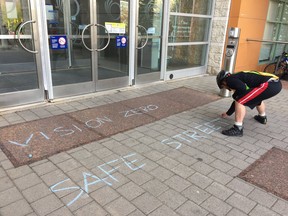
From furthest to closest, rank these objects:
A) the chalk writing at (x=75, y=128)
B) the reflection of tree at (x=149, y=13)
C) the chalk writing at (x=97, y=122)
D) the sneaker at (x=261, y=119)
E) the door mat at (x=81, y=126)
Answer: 1. the reflection of tree at (x=149, y=13)
2. the sneaker at (x=261, y=119)
3. the chalk writing at (x=97, y=122)
4. the chalk writing at (x=75, y=128)
5. the door mat at (x=81, y=126)

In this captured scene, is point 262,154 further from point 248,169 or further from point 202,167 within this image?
point 202,167

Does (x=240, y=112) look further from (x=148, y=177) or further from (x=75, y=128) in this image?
(x=75, y=128)

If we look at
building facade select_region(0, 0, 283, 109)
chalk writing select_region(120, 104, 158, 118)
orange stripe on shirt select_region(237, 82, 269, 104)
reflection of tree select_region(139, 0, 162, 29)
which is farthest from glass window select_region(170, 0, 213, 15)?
orange stripe on shirt select_region(237, 82, 269, 104)

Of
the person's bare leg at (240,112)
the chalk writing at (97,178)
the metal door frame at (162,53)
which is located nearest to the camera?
the chalk writing at (97,178)

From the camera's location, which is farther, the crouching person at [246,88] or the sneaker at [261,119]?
the sneaker at [261,119]

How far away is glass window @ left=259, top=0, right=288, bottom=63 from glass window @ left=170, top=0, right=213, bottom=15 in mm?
2404

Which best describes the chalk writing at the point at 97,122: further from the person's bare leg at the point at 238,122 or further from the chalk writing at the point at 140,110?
the person's bare leg at the point at 238,122

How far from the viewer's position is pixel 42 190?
2434 mm

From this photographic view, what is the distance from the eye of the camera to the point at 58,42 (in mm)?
4582

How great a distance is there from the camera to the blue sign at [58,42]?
4500 millimetres

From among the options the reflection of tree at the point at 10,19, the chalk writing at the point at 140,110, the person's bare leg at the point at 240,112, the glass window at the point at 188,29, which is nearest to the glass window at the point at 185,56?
the glass window at the point at 188,29

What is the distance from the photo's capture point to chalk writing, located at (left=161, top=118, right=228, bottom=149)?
3.49 metres

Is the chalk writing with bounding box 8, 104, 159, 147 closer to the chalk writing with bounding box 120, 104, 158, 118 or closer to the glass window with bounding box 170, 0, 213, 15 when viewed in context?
the chalk writing with bounding box 120, 104, 158, 118

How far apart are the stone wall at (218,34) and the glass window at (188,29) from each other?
0.22 metres
